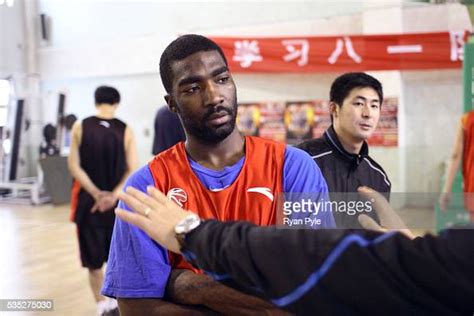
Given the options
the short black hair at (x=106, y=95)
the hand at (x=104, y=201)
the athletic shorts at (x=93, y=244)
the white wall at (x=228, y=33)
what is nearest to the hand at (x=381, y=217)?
the white wall at (x=228, y=33)

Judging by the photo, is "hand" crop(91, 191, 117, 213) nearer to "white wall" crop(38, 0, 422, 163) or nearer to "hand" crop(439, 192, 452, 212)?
"white wall" crop(38, 0, 422, 163)

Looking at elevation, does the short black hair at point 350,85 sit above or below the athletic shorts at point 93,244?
above

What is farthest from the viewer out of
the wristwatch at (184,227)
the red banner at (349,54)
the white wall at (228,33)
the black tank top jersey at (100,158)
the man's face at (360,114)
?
the black tank top jersey at (100,158)

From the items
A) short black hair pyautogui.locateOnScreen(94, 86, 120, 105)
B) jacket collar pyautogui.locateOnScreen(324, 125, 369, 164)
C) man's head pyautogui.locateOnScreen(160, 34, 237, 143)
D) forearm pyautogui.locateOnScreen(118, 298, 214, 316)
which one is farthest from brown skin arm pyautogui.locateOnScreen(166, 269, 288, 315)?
short black hair pyautogui.locateOnScreen(94, 86, 120, 105)

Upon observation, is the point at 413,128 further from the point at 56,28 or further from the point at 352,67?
the point at 56,28

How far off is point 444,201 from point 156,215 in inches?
18.2

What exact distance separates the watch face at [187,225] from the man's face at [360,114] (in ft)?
1.60

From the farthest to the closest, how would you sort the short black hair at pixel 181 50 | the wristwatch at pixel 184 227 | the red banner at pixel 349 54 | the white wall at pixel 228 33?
the red banner at pixel 349 54, the white wall at pixel 228 33, the short black hair at pixel 181 50, the wristwatch at pixel 184 227

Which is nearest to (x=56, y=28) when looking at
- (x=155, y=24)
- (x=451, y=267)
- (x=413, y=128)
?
(x=155, y=24)

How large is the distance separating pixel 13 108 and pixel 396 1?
116 cm

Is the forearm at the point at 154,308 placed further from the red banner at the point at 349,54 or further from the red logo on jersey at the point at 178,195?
the red banner at the point at 349,54

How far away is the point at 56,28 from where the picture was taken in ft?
4.00

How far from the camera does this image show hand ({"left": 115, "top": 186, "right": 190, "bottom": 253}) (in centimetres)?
55

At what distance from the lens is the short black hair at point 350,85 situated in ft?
3.07
